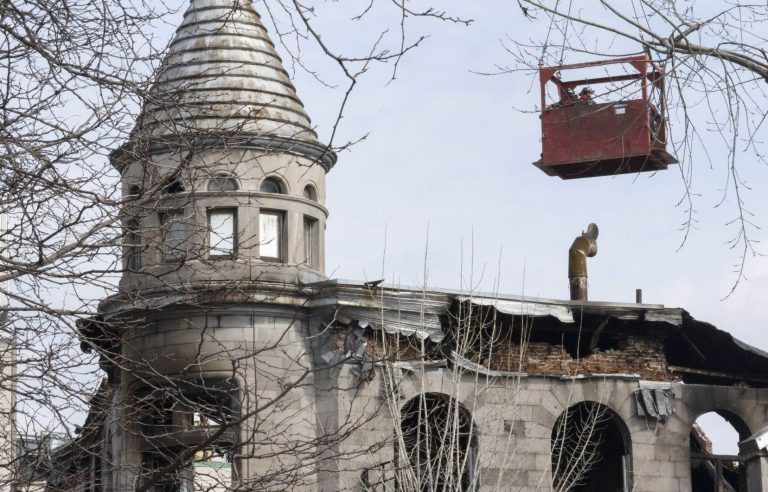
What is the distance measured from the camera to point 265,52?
3750 centimetres

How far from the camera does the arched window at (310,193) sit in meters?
36.9

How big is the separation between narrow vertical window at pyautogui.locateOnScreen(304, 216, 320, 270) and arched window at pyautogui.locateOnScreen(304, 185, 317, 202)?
18.2 inches

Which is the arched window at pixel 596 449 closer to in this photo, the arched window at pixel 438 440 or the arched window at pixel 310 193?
the arched window at pixel 438 440

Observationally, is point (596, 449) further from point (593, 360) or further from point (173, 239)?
point (173, 239)

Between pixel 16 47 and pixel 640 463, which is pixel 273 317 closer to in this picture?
pixel 640 463

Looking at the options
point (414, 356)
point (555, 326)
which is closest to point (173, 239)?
point (414, 356)

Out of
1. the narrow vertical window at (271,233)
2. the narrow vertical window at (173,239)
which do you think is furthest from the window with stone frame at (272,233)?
the narrow vertical window at (173,239)

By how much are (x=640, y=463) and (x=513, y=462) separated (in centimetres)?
277

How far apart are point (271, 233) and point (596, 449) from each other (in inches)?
347

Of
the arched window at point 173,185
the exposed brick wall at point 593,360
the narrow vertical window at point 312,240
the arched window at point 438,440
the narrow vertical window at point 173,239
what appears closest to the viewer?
the narrow vertical window at point 173,239

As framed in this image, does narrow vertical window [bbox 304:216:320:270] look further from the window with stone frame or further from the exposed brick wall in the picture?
the exposed brick wall

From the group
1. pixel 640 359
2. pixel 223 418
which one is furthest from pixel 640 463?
pixel 223 418

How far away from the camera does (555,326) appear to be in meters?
37.2

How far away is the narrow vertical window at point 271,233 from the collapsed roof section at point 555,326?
1098mm
